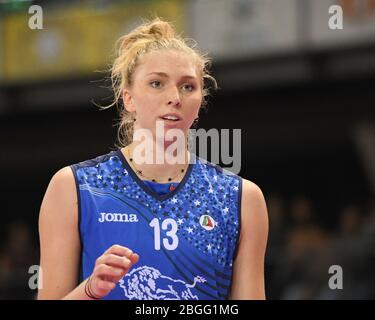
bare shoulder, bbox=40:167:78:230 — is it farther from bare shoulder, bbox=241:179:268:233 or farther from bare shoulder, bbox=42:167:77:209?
bare shoulder, bbox=241:179:268:233

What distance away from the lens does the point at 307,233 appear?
12.9 meters

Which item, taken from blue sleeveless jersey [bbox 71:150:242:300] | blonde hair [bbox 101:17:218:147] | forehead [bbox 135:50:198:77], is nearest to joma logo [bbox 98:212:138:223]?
blue sleeveless jersey [bbox 71:150:242:300]

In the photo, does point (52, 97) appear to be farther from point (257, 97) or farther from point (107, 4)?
point (257, 97)

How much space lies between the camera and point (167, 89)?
132 inches

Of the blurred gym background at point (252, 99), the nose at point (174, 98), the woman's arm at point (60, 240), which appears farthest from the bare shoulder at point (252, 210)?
the blurred gym background at point (252, 99)

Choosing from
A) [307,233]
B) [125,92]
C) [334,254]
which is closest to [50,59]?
[307,233]

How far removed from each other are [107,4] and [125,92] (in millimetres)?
13745

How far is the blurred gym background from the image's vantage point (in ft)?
47.4

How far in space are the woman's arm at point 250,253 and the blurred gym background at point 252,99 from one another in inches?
338

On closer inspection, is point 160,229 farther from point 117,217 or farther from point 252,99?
point 252,99

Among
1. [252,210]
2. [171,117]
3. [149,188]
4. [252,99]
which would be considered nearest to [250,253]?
[252,210]

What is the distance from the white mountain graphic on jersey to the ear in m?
0.69

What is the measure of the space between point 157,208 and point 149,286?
12.5 inches

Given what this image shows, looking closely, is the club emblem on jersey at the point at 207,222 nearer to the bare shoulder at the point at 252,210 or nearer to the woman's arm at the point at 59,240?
the bare shoulder at the point at 252,210
